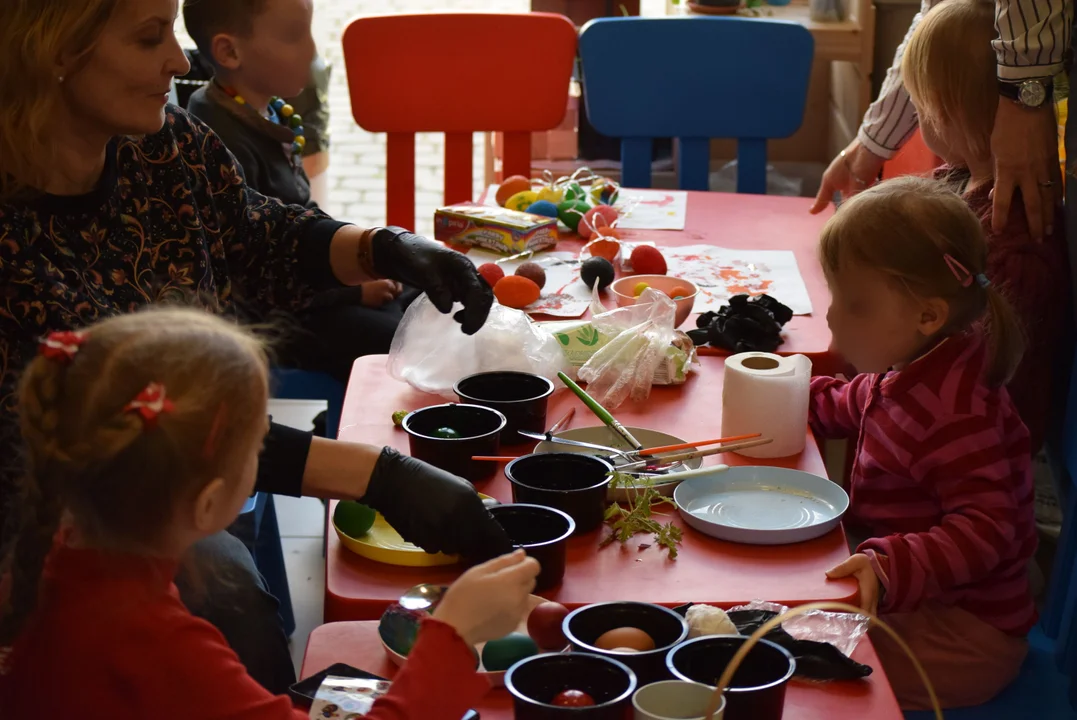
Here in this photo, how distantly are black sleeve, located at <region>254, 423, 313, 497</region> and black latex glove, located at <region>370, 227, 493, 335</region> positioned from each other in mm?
319

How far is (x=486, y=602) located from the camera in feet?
3.11

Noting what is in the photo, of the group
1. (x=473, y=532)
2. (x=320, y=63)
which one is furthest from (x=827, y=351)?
(x=320, y=63)

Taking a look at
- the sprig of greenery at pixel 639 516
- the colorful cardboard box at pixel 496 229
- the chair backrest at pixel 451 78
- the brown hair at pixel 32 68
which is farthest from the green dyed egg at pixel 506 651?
the chair backrest at pixel 451 78

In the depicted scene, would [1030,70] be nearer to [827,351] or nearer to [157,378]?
[827,351]

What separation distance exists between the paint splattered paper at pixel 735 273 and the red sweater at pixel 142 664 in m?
1.09

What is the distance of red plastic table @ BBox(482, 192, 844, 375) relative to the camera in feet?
5.92

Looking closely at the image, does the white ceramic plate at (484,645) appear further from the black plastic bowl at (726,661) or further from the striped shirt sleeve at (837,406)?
the striped shirt sleeve at (837,406)

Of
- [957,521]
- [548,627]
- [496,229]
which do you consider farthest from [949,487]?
[496,229]

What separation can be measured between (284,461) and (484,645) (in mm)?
407

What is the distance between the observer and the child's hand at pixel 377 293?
236 cm

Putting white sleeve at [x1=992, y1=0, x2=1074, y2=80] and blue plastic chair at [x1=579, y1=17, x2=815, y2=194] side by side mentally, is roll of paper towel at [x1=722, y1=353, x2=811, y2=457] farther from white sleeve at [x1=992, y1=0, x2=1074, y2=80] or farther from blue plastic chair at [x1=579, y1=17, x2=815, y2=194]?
blue plastic chair at [x1=579, y1=17, x2=815, y2=194]

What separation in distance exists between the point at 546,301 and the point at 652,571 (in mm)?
832

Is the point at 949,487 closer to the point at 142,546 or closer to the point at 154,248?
the point at 142,546

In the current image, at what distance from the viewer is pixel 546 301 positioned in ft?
6.34
